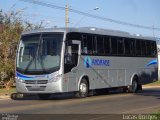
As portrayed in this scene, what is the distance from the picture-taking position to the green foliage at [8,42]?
112ft

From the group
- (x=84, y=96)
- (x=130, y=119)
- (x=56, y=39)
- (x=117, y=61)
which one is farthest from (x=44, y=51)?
(x=130, y=119)

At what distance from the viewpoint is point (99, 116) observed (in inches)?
632

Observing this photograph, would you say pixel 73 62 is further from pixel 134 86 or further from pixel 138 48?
pixel 138 48

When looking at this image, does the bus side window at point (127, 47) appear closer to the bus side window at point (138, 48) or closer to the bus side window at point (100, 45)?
the bus side window at point (138, 48)

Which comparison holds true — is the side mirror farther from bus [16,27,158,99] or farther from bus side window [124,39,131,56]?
bus side window [124,39,131,56]

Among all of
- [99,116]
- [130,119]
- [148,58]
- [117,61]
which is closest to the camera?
[130,119]

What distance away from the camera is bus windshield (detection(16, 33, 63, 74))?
23547 millimetres

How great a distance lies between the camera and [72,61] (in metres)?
24.4

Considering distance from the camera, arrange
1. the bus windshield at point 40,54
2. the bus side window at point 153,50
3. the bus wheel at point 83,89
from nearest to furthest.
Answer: the bus windshield at point 40,54
the bus wheel at point 83,89
the bus side window at point 153,50

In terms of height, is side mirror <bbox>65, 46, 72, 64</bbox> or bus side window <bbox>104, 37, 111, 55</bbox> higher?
bus side window <bbox>104, 37, 111, 55</bbox>

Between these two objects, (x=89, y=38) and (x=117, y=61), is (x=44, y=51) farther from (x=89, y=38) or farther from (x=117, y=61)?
(x=117, y=61)

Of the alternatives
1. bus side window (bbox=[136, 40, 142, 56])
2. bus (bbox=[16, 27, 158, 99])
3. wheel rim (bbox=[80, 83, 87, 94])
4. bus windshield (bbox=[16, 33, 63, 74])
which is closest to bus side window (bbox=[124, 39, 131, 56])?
bus (bbox=[16, 27, 158, 99])

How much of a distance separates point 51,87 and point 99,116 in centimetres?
761

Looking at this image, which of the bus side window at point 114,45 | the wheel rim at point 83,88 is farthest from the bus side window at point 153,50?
the wheel rim at point 83,88
